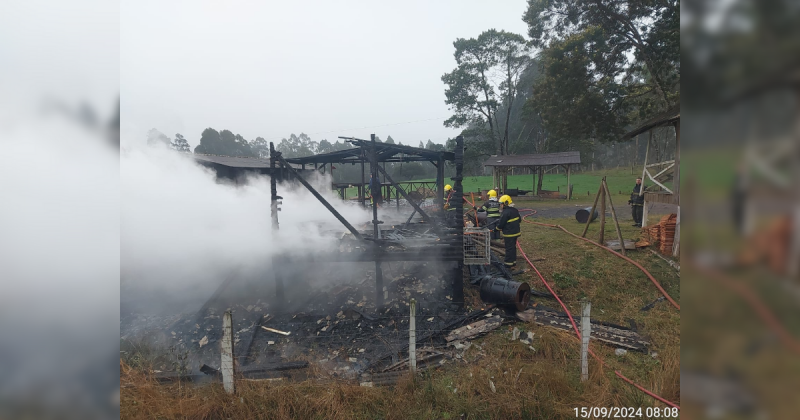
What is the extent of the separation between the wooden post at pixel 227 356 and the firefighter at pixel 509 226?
6615mm

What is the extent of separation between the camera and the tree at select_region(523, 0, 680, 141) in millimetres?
12875

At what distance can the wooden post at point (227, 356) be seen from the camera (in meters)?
3.74

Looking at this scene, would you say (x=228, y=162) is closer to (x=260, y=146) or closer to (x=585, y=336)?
(x=585, y=336)

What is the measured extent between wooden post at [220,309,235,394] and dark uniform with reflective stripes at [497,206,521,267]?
6615mm

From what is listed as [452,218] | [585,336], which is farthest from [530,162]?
[585,336]

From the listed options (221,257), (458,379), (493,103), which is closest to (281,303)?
(221,257)

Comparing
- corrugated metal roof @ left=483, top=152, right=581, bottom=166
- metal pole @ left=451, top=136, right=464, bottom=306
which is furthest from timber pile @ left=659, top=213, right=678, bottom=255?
corrugated metal roof @ left=483, top=152, right=581, bottom=166

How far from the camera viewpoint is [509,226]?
841 centimetres

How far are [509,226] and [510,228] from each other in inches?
2.5

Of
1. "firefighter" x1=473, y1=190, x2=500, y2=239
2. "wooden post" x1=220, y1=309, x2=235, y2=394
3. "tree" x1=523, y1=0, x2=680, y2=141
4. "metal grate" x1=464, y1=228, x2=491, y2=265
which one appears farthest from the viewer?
"tree" x1=523, y1=0, x2=680, y2=141

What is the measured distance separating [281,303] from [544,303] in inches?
222

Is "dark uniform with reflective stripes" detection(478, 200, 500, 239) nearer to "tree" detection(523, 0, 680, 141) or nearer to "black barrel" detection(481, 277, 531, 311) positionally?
"black barrel" detection(481, 277, 531, 311)

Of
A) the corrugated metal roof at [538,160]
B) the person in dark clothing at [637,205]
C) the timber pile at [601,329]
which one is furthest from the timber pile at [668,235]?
the corrugated metal roof at [538,160]

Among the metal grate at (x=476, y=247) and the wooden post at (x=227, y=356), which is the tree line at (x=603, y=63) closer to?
the metal grate at (x=476, y=247)
